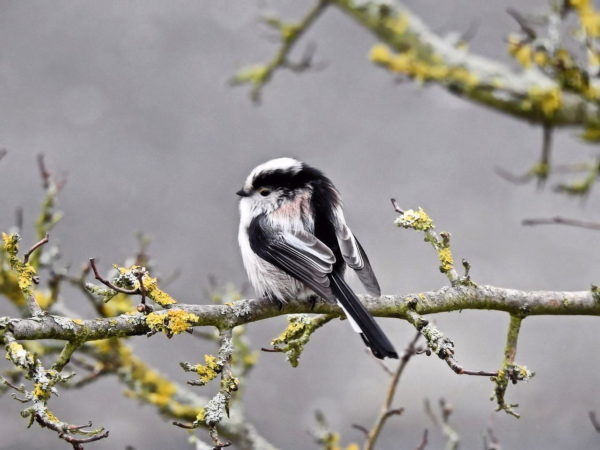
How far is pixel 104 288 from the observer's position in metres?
3.03

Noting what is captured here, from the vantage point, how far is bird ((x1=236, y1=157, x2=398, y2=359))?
356 centimetres

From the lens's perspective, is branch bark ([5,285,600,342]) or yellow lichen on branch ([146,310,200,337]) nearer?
branch bark ([5,285,600,342])

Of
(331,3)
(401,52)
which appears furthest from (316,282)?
(331,3)

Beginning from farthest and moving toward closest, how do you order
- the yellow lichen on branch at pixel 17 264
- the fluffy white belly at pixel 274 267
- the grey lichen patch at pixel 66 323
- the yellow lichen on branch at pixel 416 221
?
1. the fluffy white belly at pixel 274 267
2. the yellow lichen on branch at pixel 416 221
3. the yellow lichen on branch at pixel 17 264
4. the grey lichen patch at pixel 66 323

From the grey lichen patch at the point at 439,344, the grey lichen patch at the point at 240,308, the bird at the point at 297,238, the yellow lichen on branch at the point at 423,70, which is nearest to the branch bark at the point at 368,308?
the grey lichen patch at the point at 240,308

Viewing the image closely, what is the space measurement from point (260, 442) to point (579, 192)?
106 inches

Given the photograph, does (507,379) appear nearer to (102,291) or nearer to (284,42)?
(102,291)

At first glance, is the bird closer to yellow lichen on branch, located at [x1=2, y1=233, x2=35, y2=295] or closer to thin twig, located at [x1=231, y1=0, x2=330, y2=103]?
yellow lichen on branch, located at [x1=2, y1=233, x2=35, y2=295]

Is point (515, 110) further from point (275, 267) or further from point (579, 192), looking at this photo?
point (275, 267)

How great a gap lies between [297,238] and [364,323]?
83 centimetres

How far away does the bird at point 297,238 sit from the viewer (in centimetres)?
356

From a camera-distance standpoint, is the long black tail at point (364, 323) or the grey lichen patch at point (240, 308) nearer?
the long black tail at point (364, 323)

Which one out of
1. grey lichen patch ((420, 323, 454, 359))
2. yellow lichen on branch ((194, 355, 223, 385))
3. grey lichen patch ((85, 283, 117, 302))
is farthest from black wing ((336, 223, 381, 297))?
grey lichen patch ((85, 283, 117, 302))

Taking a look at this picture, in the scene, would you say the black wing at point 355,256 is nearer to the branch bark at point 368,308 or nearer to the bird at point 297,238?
the bird at point 297,238
